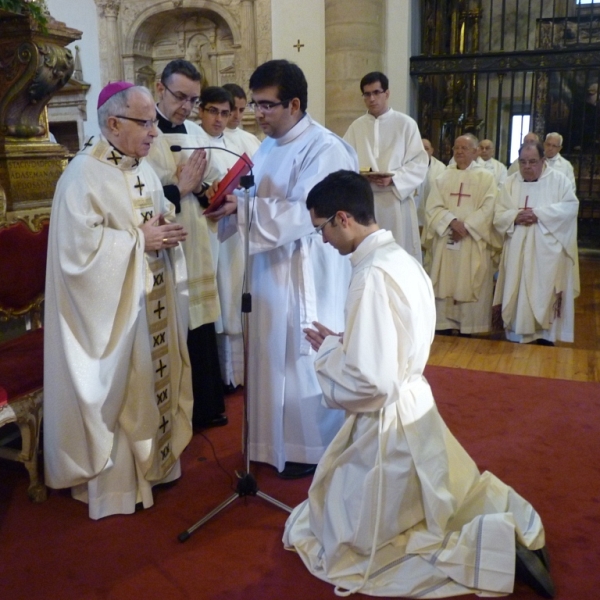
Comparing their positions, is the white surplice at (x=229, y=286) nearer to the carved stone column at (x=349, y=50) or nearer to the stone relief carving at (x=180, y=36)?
the carved stone column at (x=349, y=50)

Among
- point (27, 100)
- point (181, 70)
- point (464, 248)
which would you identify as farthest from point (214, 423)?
point (464, 248)

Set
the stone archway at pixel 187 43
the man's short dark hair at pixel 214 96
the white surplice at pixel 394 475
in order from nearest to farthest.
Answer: the white surplice at pixel 394 475 → the man's short dark hair at pixel 214 96 → the stone archway at pixel 187 43

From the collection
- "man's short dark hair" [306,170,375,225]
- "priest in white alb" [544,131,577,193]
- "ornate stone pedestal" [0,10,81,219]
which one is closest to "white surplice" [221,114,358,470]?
"man's short dark hair" [306,170,375,225]

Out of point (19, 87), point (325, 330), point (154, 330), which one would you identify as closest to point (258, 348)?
point (154, 330)

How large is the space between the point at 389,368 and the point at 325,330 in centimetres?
38

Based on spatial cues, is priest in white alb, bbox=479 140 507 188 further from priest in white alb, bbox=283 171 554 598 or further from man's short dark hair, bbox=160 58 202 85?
priest in white alb, bbox=283 171 554 598

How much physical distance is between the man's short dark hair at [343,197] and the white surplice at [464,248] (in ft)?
12.6

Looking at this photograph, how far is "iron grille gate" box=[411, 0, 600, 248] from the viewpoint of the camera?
8758 millimetres

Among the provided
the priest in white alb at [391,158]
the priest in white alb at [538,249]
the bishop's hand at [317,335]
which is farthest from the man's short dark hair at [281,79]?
the priest in white alb at [538,249]

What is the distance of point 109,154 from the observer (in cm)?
294

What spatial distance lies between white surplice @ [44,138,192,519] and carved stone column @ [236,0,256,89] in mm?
7225

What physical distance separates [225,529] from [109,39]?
934 cm

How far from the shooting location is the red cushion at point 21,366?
3.12 metres

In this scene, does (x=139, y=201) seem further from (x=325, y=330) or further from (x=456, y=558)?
(x=456, y=558)
